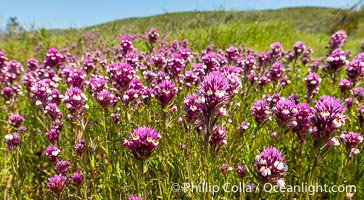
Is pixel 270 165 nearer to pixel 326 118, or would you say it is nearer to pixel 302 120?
pixel 326 118

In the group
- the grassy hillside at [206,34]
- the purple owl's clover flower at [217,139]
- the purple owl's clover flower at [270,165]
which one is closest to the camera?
the purple owl's clover flower at [270,165]

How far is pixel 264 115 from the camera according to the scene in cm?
327

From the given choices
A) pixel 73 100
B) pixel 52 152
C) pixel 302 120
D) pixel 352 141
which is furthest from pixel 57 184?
pixel 352 141

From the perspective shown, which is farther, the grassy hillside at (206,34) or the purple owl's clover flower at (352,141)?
the grassy hillside at (206,34)

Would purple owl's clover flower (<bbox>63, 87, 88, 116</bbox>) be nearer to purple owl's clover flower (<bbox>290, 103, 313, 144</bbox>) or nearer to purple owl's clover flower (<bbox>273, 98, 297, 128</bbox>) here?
purple owl's clover flower (<bbox>273, 98, 297, 128</bbox>)

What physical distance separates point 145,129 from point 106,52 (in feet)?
23.6

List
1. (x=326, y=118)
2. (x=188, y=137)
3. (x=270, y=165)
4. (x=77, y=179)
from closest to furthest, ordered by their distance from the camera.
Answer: (x=270, y=165), (x=326, y=118), (x=188, y=137), (x=77, y=179)

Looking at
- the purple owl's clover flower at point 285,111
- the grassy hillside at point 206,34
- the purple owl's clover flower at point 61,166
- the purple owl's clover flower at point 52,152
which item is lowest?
the purple owl's clover flower at point 61,166

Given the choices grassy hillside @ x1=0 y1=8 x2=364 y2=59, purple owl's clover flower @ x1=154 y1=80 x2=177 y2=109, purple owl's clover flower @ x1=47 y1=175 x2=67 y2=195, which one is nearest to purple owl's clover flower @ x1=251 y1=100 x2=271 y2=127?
purple owl's clover flower @ x1=154 y1=80 x2=177 y2=109

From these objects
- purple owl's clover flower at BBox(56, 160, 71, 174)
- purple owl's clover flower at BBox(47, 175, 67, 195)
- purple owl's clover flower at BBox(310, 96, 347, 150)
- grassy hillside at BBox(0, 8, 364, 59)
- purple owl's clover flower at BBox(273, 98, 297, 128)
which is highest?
grassy hillside at BBox(0, 8, 364, 59)

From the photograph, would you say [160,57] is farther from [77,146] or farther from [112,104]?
[77,146]

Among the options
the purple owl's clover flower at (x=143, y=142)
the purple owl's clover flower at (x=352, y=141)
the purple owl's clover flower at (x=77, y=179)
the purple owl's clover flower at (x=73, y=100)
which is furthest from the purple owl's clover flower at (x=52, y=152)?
the purple owl's clover flower at (x=352, y=141)

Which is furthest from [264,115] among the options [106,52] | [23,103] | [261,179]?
[106,52]

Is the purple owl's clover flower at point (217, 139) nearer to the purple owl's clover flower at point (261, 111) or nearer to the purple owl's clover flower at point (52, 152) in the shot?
the purple owl's clover flower at point (261, 111)
